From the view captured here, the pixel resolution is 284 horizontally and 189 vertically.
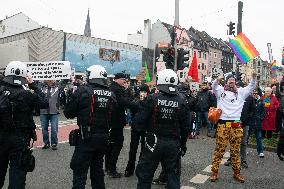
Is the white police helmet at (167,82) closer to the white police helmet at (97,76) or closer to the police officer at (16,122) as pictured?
the white police helmet at (97,76)

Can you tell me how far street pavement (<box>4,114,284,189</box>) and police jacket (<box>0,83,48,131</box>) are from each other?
1.98m

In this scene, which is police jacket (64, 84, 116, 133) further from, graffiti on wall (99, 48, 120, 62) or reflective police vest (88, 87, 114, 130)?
graffiti on wall (99, 48, 120, 62)

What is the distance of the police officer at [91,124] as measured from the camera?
5254 mm

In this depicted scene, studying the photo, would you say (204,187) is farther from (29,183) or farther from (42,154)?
(42,154)

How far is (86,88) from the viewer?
534 centimetres

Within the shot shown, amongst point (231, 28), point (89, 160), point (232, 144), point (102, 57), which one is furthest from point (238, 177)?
point (102, 57)

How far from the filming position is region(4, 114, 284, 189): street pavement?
695 cm

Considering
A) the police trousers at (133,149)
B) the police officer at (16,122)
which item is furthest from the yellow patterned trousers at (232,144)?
the police officer at (16,122)

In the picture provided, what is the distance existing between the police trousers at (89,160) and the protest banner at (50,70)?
10.0ft

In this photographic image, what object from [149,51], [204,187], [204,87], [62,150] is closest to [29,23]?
[149,51]

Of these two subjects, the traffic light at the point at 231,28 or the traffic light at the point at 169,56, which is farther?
the traffic light at the point at 231,28

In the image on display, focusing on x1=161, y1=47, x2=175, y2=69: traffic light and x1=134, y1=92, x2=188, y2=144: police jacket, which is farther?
x1=161, y1=47, x2=175, y2=69: traffic light

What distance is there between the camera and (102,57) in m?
49.5

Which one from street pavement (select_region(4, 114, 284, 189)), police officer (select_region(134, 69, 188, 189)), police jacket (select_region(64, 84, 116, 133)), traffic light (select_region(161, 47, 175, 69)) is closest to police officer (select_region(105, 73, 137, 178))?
street pavement (select_region(4, 114, 284, 189))
